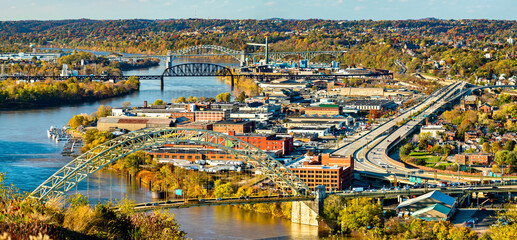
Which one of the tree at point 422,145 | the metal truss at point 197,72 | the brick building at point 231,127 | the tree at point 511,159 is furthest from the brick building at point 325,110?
the metal truss at point 197,72

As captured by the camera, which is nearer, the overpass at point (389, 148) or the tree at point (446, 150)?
the overpass at point (389, 148)

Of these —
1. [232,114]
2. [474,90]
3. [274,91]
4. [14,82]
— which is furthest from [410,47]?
[232,114]

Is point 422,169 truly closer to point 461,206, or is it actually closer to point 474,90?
point 461,206

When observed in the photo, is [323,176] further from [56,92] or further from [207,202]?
[56,92]

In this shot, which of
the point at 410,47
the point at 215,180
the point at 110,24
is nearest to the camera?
the point at 215,180

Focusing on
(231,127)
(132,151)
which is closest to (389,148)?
(231,127)

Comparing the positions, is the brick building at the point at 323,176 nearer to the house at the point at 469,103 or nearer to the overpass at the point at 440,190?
the overpass at the point at 440,190
